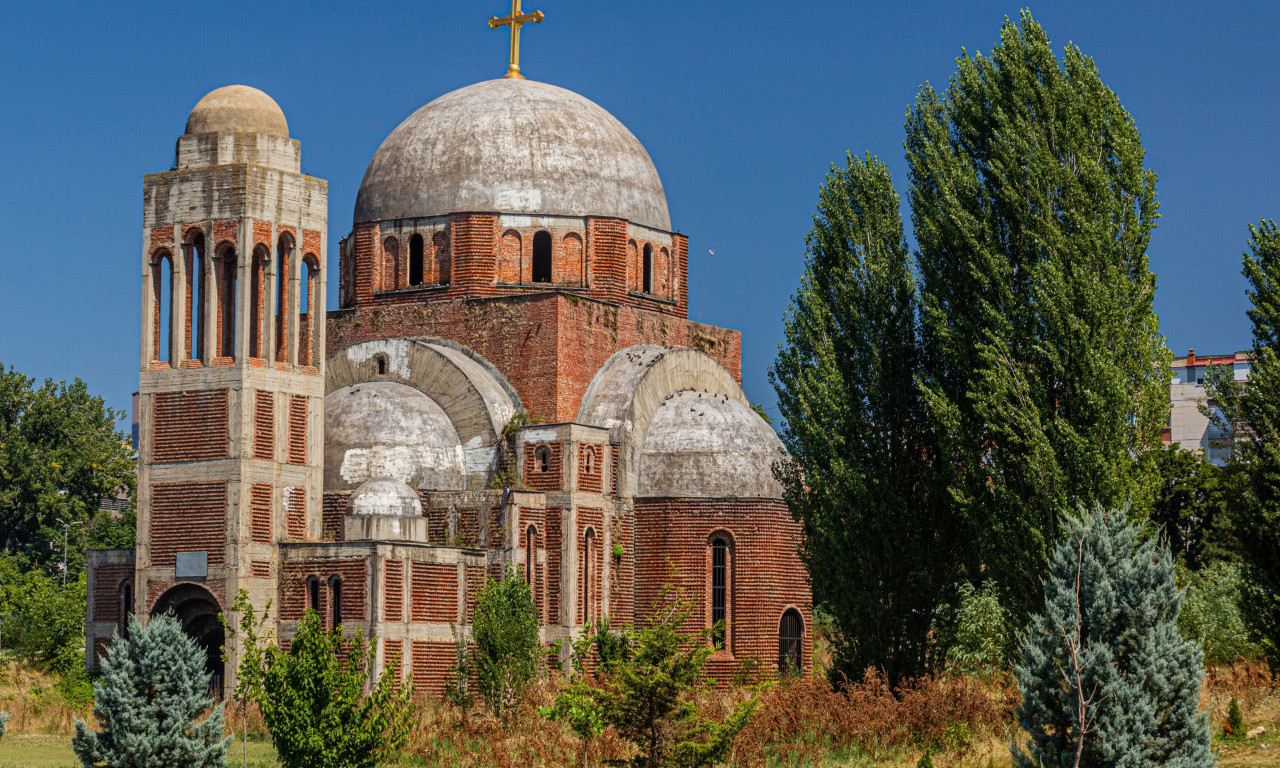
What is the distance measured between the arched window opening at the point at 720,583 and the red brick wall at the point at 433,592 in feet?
18.4

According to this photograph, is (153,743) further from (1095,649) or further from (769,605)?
(769,605)

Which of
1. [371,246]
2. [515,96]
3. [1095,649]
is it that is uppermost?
[515,96]

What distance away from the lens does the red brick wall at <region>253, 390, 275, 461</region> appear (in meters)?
33.2

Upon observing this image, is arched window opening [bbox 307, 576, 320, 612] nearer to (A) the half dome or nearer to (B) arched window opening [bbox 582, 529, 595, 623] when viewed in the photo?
(B) arched window opening [bbox 582, 529, 595, 623]

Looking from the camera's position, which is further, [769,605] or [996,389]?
[769,605]

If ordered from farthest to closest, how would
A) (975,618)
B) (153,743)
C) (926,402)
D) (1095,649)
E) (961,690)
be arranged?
(975,618) → (926,402) → (961,690) → (153,743) → (1095,649)

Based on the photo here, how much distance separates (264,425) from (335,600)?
11.7 ft

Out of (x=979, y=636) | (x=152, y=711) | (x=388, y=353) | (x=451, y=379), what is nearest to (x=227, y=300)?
(x=388, y=353)

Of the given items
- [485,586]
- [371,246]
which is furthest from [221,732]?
[371,246]

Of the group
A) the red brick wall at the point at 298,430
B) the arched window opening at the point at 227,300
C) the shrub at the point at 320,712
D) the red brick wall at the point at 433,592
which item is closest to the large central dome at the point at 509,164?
the arched window opening at the point at 227,300

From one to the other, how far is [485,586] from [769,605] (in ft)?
20.3


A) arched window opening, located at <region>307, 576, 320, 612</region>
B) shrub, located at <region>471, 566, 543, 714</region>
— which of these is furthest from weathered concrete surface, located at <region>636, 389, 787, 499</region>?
arched window opening, located at <region>307, 576, 320, 612</region>

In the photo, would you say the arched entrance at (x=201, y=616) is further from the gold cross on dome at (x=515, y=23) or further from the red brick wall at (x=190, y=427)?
the gold cross on dome at (x=515, y=23)

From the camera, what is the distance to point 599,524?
36375mm
